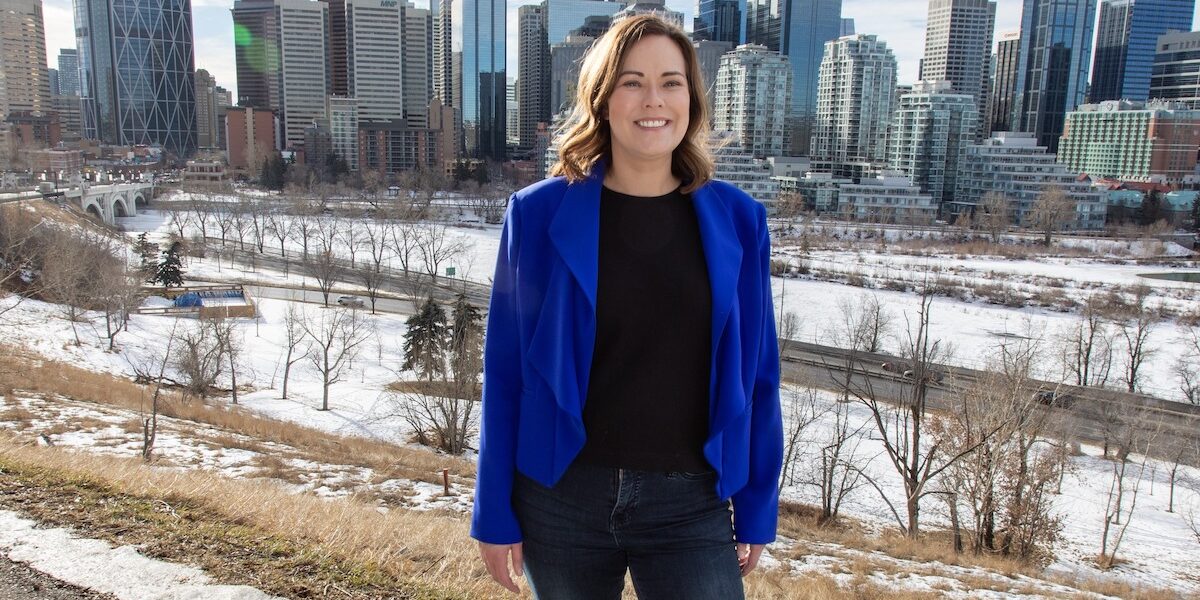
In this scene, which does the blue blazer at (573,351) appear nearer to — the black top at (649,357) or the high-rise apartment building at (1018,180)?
the black top at (649,357)

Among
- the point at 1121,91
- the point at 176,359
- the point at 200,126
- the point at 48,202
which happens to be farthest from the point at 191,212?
the point at 1121,91

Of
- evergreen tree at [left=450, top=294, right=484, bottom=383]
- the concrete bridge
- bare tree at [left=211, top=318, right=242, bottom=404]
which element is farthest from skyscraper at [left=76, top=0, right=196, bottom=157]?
evergreen tree at [left=450, top=294, right=484, bottom=383]

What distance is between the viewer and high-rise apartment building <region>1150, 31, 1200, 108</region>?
12544 centimetres

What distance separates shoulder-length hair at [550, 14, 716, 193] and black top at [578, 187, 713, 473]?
22 centimetres

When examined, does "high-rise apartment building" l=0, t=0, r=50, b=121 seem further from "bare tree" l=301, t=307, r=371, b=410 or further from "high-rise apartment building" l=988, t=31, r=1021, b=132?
"high-rise apartment building" l=988, t=31, r=1021, b=132

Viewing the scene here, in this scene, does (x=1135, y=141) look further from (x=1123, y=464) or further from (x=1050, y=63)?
(x=1123, y=464)

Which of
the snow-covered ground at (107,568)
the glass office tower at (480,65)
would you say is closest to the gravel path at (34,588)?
the snow-covered ground at (107,568)

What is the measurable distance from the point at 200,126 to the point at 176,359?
5302 inches

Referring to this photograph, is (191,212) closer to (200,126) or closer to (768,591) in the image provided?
(768,591)

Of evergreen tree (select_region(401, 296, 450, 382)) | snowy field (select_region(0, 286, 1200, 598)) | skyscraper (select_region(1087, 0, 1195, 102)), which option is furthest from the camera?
skyscraper (select_region(1087, 0, 1195, 102))

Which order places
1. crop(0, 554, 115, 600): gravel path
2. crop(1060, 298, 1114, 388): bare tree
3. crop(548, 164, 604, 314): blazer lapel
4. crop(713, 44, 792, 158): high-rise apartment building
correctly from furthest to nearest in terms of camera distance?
crop(713, 44, 792, 158): high-rise apartment building
crop(1060, 298, 1114, 388): bare tree
crop(0, 554, 115, 600): gravel path
crop(548, 164, 604, 314): blazer lapel

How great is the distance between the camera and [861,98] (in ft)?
325

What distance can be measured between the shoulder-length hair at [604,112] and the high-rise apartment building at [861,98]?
98891 mm

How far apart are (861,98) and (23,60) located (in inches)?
5388
